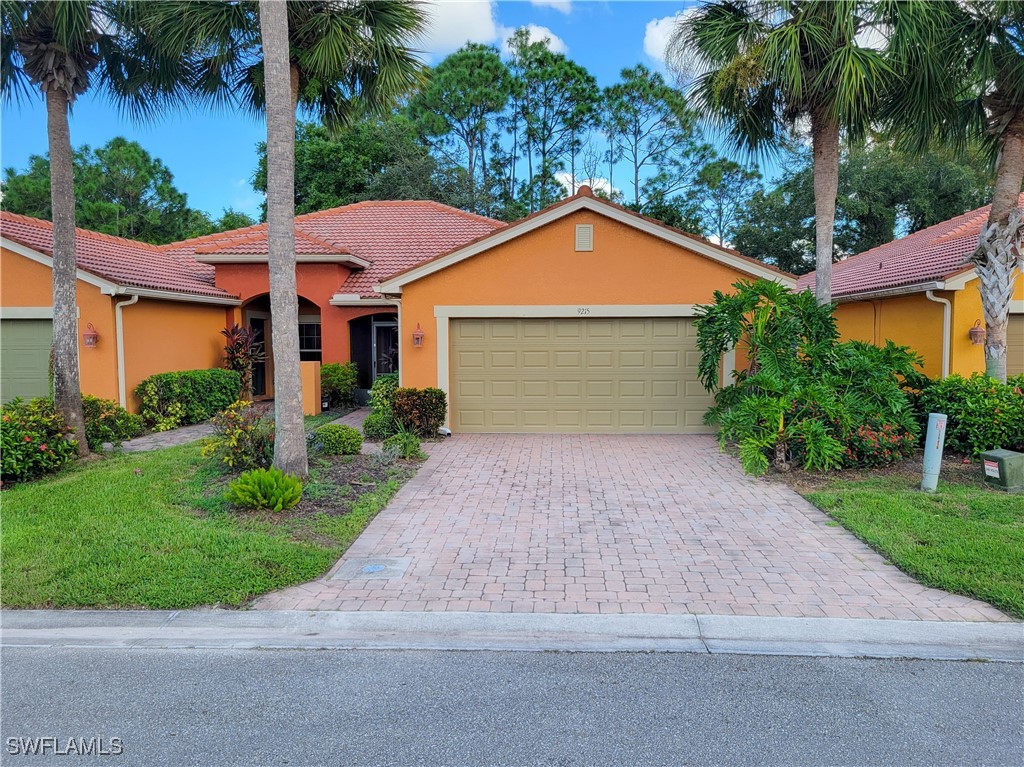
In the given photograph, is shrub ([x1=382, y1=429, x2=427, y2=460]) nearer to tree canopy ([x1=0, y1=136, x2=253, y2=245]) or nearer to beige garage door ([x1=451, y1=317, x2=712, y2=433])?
beige garage door ([x1=451, y1=317, x2=712, y2=433])

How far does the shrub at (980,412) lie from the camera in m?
9.04

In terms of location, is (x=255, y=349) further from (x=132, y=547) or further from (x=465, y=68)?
(x=465, y=68)

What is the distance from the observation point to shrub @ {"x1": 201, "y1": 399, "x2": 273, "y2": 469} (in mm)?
8508

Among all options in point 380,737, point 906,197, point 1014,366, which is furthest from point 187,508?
point 906,197

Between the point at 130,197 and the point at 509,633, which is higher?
the point at 130,197

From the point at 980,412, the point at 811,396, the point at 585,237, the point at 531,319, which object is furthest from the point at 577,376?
the point at 980,412

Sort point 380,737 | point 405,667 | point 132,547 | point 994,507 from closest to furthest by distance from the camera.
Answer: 1. point 380,737
2. point 405,667
3. point 132,547
4. point 994,507

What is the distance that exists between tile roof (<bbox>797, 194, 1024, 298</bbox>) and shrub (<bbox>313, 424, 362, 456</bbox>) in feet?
25.1

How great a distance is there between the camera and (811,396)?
28.5 feet

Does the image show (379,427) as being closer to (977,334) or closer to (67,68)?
(67,68)

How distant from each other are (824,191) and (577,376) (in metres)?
5.28

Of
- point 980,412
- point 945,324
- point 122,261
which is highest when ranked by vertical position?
point 122,261

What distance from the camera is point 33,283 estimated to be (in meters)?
12.9

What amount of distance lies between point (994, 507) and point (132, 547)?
28.9 feet
